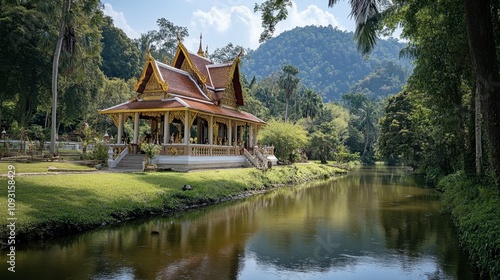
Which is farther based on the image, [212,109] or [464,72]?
[212,109]

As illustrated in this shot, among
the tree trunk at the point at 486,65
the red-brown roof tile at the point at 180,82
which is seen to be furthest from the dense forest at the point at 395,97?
the red-brown roof tile at the point at 180,82

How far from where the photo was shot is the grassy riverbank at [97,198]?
10008 mm

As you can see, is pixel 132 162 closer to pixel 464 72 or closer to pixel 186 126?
pixel 186 126

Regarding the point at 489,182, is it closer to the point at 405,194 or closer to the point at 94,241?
the point at 405,194

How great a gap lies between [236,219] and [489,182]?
8.72 metres

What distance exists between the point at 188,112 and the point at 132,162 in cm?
437

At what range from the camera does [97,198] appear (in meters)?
12.6

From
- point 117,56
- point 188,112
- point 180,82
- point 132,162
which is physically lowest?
point 132,162

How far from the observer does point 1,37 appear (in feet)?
85.2

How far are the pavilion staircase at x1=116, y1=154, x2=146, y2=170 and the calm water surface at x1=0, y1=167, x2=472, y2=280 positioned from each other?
7.80 meters

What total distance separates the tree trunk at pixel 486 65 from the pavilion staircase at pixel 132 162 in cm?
1823

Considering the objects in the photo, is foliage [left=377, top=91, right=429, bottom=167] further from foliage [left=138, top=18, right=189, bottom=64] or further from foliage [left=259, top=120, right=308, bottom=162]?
foliage [left=138, top=18, right=189, bottom=64]

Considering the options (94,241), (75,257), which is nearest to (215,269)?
(75,257)

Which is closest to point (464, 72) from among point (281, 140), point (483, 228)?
point (483, 228)
